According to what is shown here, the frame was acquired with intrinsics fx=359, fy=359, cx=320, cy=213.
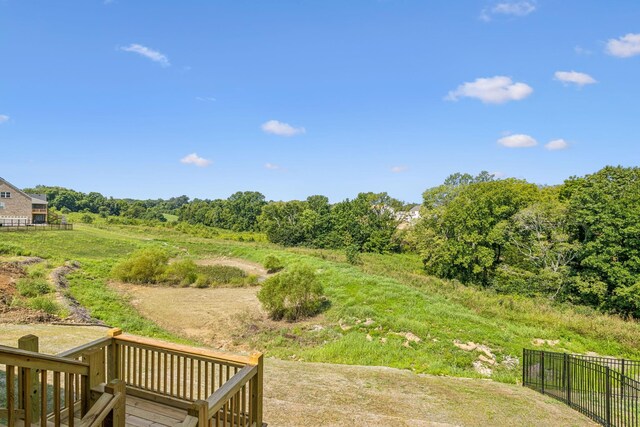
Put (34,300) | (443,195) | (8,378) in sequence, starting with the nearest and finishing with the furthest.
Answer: (8,378) → (34,300) → (443,195)

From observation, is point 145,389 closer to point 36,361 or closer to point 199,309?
point 36,361

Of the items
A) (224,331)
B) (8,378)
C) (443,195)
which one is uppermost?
(443,195)

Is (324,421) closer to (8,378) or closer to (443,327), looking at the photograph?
(8,378)

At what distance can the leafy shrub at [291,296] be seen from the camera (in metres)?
16.0

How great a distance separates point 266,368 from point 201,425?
5848 mm

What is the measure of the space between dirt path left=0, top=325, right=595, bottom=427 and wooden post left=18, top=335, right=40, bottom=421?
10.7 feet

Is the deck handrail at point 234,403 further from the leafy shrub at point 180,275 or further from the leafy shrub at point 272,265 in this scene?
the leafy shrub at point 272,265

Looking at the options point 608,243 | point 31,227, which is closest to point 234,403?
point 608,243

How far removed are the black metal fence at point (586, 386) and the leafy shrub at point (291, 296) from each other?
943 centimetres

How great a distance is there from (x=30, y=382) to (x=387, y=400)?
573 cm

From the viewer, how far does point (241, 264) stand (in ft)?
105

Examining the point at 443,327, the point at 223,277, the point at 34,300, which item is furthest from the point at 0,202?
the point at 443,327

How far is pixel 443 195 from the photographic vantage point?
3972 centimetres

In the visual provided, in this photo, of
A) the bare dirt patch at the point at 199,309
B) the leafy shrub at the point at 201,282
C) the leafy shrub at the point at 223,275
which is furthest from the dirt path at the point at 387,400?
the leafy shrub at the point at 223,275
